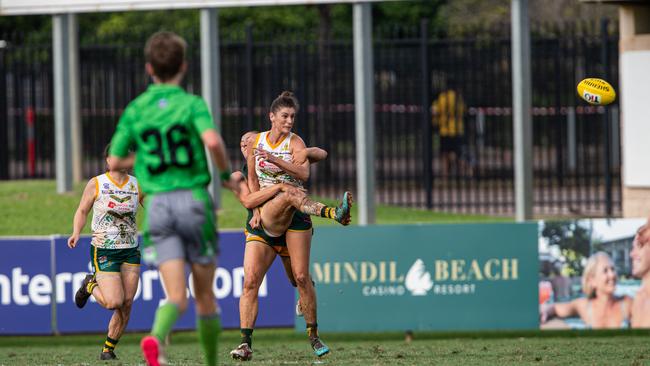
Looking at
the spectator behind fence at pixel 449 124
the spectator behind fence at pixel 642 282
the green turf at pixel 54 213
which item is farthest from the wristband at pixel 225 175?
the spectator behind fence at pixel 449 124

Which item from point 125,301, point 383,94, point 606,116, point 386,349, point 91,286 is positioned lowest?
point 386,349

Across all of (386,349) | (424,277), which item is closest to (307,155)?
(386,349)

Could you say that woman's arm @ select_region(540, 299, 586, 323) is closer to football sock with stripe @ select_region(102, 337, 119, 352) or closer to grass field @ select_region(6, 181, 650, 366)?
grass field @ select_region(6, 181, 650, 366)

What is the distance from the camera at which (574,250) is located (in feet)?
41.9

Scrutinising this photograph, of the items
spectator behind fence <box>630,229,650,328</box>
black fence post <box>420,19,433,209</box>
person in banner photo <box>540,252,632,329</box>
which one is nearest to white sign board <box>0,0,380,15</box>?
black fence post <box>420,19,433,209</box>

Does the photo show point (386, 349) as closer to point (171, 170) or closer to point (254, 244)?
point (254, 244)

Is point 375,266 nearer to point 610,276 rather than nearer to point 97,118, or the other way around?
point 610,276

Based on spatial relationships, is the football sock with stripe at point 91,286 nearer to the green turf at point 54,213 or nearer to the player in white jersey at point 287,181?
the player in white jersey at point 287,181

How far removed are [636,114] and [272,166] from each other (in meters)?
6.69

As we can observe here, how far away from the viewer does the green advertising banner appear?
12.9 m

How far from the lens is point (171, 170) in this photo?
6.62 meters

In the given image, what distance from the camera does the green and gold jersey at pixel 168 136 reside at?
659 cm

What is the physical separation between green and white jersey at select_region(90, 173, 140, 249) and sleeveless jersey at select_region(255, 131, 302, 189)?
1.02m

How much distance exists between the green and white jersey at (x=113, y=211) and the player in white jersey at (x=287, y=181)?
97 cm
